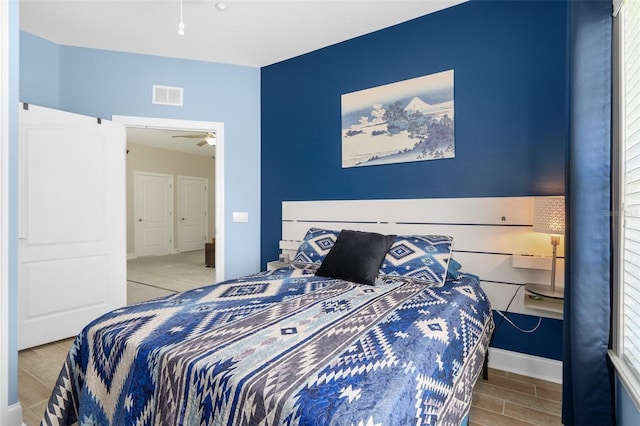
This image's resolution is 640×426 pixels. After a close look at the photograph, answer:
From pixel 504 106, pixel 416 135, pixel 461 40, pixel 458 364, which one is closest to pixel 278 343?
pixel 458 364

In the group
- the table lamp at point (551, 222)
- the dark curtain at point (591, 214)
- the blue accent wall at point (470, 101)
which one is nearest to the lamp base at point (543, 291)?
Result: the table lamp at point (551, 222)

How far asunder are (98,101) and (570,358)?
4145 mm

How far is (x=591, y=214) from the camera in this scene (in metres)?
1.42

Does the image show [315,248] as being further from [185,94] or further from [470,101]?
[185,94]

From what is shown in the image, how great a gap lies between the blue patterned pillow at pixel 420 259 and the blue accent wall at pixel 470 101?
482 mm

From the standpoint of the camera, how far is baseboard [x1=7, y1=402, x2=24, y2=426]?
66.7 inches

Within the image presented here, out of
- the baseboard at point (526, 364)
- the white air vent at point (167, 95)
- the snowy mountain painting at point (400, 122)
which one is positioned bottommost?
the baseboard at point (526, 364)

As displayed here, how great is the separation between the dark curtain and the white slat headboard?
2.72ft

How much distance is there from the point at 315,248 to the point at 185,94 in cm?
217

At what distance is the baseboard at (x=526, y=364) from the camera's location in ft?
7.32

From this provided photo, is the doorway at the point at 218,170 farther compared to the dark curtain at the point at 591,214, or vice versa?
the doorway at the point at 218,170

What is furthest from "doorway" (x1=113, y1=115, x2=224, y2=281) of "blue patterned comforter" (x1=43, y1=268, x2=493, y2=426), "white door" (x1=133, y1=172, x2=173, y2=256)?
"white door" (x1=133, y1=172, x2=173, y2=256)

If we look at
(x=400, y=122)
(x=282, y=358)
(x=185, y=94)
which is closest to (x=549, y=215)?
(x=400, y=122)

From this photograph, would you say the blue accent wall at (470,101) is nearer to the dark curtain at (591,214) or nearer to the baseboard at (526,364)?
the baseboard at (526,364)
